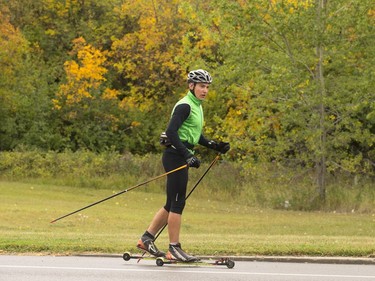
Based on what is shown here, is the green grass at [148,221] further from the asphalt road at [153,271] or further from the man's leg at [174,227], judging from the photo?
the man's leg at [174,227]

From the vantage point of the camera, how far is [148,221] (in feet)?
84.6

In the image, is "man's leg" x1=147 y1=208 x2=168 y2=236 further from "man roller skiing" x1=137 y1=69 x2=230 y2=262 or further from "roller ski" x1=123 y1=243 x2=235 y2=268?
"roller ski" x1=123 y1=243 x2=235 y2=268

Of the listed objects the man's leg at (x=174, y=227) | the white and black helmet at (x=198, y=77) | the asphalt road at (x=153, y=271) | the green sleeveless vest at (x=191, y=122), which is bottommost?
the asphalt road at (x=153, y=271)

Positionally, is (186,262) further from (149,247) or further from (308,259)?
(308,259)

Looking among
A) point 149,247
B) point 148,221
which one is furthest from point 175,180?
point 148,221

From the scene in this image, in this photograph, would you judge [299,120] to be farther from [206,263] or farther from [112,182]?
[206,263]

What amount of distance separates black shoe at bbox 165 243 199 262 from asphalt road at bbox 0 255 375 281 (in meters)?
0.10

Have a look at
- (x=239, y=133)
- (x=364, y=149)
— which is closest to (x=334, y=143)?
(x=239, y=133)

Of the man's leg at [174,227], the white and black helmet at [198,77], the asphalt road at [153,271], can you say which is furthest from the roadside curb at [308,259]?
the white and black helmet at [198,77]

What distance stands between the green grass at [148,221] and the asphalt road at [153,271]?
1.02 m

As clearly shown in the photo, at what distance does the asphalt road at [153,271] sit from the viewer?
10.2m

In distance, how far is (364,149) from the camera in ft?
120

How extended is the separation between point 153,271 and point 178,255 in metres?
0.53

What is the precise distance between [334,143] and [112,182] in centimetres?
1041
